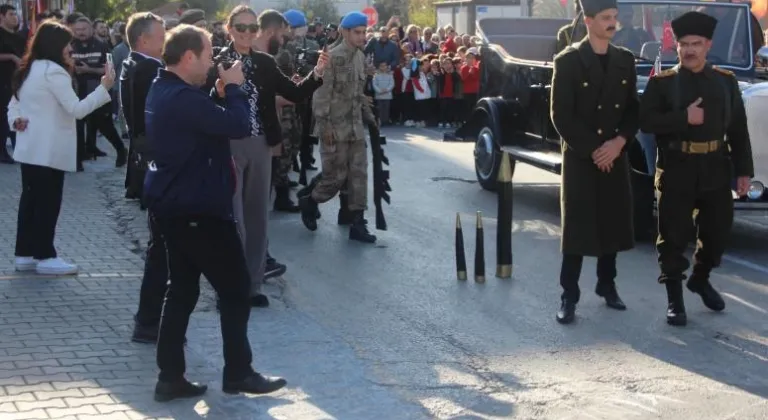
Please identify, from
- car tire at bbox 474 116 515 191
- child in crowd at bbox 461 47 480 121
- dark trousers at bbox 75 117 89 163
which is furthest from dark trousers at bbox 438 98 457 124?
car tire at bbox 474 116 515 191

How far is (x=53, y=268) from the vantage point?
8750mm

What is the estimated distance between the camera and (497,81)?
44.5ft

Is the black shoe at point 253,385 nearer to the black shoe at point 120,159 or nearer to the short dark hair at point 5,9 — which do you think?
the black shoe at point 120,159

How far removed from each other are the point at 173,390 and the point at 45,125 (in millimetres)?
3263

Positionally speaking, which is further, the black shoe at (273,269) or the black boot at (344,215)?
the black boot at (344,215)

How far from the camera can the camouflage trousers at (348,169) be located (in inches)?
410

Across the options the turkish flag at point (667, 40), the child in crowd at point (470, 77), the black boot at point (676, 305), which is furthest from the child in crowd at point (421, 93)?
the black boot at point (676, 305)

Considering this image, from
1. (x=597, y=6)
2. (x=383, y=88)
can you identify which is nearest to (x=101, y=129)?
(x=383, y=88)

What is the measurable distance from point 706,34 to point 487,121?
6.06 m

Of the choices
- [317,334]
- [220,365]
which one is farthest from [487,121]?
[220,365]

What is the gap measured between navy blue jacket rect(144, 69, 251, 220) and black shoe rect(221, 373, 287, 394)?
0.80m

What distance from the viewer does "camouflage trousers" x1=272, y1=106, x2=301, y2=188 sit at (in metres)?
12.0

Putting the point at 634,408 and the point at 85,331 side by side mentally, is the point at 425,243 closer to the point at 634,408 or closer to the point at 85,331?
the point at 85,331

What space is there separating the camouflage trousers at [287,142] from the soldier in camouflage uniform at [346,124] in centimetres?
147
